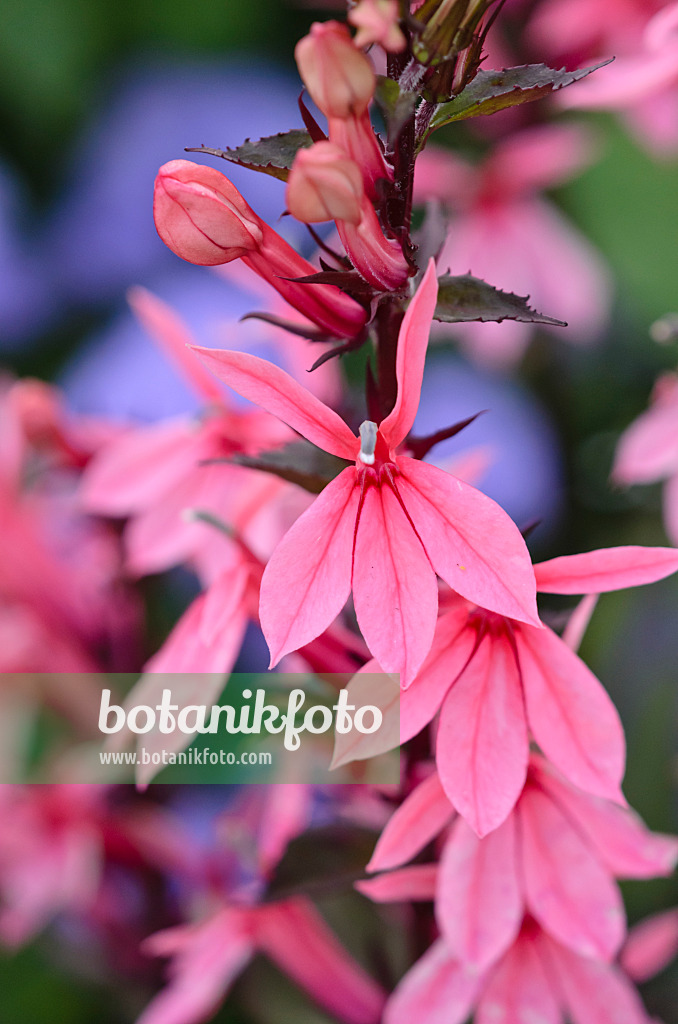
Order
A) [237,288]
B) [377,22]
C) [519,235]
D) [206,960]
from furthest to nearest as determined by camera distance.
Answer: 1. [237,288]
2. [519,235]
3. [206,960]
4. [377,22]

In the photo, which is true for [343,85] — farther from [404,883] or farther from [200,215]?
[404,883]

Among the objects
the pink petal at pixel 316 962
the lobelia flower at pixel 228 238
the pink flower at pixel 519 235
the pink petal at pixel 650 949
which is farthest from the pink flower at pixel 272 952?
the pink flower at pixel 519 235

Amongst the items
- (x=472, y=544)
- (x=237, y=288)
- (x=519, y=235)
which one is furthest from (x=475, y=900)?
(x=237, y=288)

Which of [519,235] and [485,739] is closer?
[485,739]

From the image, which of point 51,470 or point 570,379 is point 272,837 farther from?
point 570,379

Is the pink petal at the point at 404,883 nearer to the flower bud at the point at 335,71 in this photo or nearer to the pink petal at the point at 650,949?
the pink petal at the point at 650,949

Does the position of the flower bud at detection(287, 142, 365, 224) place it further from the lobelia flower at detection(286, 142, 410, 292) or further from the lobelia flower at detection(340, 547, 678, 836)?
the lobelia flower at detection(340, 547, 678, 836)
